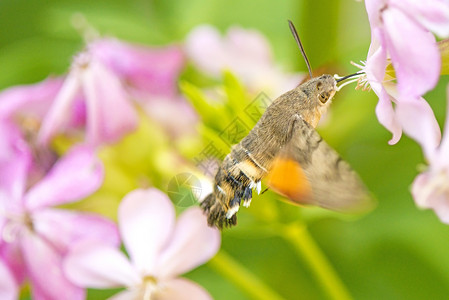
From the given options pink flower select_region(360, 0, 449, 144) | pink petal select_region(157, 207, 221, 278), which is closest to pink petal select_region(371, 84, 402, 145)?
pink flower select_region(360, 0, 449, 144)

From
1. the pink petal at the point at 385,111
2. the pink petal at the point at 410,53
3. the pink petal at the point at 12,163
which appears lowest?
the pink petal at the point at 385,111

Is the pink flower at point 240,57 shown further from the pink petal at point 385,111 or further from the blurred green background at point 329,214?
the pink petal at point 385,111

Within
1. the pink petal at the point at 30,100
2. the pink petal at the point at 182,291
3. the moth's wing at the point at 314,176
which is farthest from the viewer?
the pink petal at the point at 30,100

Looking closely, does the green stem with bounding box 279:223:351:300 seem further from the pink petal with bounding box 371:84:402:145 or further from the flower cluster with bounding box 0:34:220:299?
the pink petal with bounding box 371:84:402:145

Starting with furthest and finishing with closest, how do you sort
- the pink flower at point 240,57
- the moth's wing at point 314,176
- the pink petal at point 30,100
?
the pink flower at point 240,57, the pink petal at point 30,100, the moth's wing at point 314,176

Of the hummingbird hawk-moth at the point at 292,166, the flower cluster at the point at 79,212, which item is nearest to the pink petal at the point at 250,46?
the flower cluster at the point at 79,212

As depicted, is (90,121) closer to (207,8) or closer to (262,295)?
(262,295)

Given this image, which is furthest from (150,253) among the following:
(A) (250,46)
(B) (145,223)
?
(A) (250,46)

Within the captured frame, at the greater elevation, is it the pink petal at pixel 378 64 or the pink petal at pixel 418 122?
the pink petal at pixel 378 64
